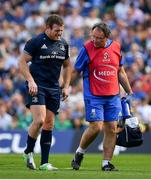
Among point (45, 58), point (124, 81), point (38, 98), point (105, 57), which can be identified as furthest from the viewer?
point (124, 81)

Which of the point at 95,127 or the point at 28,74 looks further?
the point at 95,127

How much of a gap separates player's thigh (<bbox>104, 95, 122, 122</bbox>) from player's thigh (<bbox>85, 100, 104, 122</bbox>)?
12 cm

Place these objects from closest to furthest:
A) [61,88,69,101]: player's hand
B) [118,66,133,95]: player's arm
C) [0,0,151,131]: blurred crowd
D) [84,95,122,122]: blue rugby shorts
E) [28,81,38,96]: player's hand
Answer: [28,81,38,96]: player's hand
[84,95,122,122]: blue rugby shorts
[61,88,69,101]: player's hand
[118,66,133,95]: player's arm
[0,0,151,131]: blurred crowd

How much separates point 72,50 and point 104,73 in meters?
11.0

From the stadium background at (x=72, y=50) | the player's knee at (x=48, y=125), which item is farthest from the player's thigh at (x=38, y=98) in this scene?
the stadium background at (x=72, y=50)

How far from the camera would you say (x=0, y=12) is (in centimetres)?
2642

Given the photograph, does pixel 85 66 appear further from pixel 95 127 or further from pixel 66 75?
pixel 95 127

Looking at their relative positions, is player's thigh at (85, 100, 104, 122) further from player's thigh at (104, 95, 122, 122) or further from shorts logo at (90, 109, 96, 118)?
player's thigh at (104, 95, 122, 122)

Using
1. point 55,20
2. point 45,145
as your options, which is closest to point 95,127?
point 45,145

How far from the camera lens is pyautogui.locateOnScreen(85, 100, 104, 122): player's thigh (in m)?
12.5

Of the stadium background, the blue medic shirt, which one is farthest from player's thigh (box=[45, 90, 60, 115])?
the stadium background

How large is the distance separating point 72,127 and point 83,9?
6.02 metres

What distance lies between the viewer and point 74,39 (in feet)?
80.7

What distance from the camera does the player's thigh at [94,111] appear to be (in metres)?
12.5
